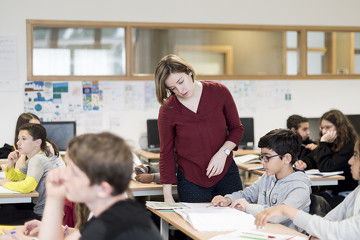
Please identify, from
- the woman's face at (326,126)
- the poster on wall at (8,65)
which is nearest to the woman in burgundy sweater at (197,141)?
the woman's face at (326,126)

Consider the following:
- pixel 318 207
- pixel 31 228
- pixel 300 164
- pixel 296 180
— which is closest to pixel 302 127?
pixel 300 164

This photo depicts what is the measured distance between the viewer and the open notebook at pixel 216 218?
84.0 inches

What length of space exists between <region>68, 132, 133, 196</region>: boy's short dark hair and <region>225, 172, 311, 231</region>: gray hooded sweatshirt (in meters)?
1.15

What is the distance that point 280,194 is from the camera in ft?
8.50

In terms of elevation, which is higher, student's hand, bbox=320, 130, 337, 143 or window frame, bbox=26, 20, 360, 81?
window frame, bbox=26, 20, 360, 81

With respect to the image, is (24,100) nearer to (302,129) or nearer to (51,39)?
(51,39)

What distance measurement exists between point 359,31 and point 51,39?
3683 millimetres

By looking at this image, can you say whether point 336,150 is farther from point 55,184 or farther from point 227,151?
point 55,184

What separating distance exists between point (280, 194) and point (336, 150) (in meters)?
1.54

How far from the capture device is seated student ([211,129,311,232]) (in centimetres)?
250

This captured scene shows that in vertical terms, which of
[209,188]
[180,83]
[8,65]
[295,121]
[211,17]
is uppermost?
[211,17]

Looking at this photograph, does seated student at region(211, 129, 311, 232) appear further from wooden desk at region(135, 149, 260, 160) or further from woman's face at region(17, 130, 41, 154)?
wooden desk at region(135, 149, 260, 160)

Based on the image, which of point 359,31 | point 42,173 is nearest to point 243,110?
point 359,31

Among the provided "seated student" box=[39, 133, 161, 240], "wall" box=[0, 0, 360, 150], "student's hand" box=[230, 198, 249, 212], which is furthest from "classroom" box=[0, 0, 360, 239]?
"seated student" box=[39, 133, 161, 240]
